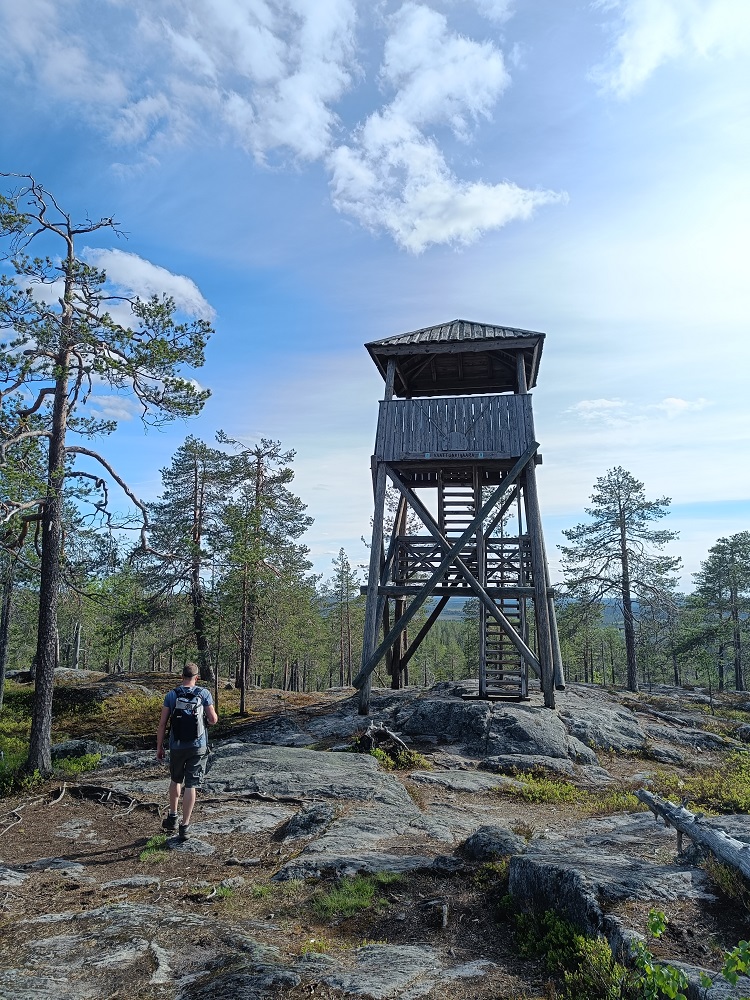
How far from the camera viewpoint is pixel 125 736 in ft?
60.1

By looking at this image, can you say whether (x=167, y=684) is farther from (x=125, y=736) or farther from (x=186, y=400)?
(x=186, y=400)

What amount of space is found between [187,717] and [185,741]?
286 mm

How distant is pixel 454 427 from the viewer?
47.9 ft

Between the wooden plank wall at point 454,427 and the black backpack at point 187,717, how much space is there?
8.86 m

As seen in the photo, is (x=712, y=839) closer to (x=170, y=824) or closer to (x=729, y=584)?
(x=170, y=824)

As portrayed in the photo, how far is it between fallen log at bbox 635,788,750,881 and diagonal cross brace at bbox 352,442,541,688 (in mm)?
7822

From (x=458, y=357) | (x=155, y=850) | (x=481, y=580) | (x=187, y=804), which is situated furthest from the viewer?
(x=458, y=357)

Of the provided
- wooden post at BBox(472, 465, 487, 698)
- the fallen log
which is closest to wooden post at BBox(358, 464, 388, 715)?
wooden post at BBox(472, 465, 487, 698)

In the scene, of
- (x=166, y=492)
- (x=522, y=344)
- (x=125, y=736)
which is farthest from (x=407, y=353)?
(x=166, y=492)

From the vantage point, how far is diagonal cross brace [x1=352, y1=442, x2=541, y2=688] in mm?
13922

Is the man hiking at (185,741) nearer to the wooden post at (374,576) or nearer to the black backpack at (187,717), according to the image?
the black backpack at (187,717)

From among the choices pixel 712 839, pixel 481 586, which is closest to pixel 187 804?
pixel 712 839

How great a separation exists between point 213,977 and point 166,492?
26.7 meters

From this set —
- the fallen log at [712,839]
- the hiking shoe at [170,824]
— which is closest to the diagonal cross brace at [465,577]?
the hiking shoe at [170,824]
